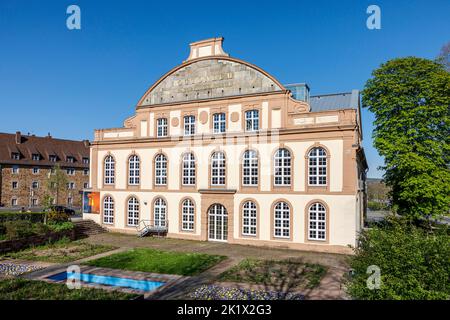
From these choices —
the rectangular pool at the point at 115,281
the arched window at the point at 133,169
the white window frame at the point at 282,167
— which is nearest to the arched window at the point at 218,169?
the white window frame at the point at 282,167

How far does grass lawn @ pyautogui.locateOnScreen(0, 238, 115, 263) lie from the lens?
19002 mm

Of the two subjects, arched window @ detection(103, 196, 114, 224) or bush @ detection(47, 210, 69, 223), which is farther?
arched window @ detection(103, 196, 114, 224)

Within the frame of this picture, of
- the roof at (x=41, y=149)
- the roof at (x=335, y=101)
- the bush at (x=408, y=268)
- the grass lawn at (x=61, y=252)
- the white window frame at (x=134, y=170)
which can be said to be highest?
the roof at (x=335, y=101)

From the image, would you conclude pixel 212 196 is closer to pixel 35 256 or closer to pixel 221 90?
pixel 221 90

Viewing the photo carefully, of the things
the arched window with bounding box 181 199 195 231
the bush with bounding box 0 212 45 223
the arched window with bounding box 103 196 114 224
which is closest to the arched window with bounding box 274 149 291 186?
the arched window with bounding box 181 199 195 231

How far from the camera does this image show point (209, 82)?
25750 millimetres

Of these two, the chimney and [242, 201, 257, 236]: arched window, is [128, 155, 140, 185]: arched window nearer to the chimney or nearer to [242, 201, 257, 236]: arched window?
[242, 201, 257, 236]: arched window

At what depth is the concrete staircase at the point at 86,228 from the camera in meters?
26.6

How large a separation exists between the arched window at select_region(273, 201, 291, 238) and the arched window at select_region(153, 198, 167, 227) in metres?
9.30

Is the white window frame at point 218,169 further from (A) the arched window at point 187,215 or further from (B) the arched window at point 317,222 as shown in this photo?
(B) the arched window at point 317,222

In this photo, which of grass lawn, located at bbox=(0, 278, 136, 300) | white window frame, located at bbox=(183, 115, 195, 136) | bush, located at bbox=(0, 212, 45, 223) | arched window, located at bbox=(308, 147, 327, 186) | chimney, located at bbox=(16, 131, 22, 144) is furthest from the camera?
chimney, located at bbox=(16, 131, 22, 144)

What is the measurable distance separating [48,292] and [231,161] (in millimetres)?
14746

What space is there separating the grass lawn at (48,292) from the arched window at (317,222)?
13046 millimetres

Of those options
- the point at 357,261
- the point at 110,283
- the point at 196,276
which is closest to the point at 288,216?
the point at 196,276
